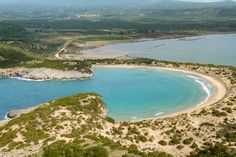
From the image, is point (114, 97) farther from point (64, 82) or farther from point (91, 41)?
point (91, 41)

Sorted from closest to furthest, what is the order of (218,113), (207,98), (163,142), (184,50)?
(163,142) < (218,113) < (207,98) < (184,50)

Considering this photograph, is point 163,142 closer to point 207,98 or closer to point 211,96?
point 207,98

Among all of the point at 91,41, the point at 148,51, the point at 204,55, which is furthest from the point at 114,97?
the point at 91,41

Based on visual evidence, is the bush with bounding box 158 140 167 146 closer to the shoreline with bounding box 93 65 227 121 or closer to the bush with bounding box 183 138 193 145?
the bush with bounding box 183 138 193 145

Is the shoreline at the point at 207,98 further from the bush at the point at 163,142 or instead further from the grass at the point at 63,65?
the bush at the point at 163,142

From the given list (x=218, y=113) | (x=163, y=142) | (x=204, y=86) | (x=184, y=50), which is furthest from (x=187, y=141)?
(x=184, y=50)

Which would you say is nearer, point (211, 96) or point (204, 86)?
point (211, 96)
